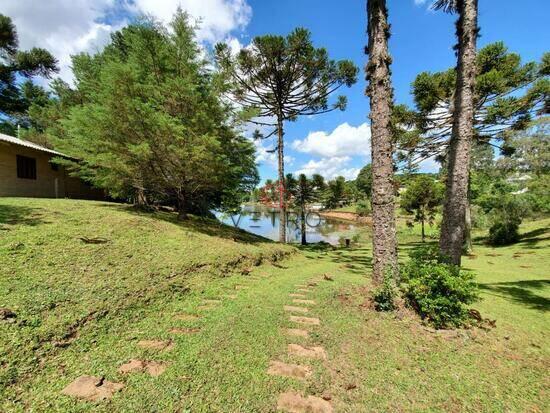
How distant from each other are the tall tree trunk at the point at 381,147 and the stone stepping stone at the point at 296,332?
1.79m

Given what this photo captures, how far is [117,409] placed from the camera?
1.89 meters

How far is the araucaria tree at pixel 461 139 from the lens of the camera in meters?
4.41

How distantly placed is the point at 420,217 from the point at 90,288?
1914cm

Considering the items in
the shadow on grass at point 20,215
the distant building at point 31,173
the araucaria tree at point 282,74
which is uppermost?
the araucaria tree at point 282,74

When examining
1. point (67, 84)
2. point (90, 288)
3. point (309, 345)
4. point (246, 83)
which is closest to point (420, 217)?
point (246, 83)

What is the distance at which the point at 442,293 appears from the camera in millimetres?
3486

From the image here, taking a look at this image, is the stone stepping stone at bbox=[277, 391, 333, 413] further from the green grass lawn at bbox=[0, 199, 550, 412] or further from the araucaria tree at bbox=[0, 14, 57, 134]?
the araucaria tree at bbox=[0, 14, 57, 134]

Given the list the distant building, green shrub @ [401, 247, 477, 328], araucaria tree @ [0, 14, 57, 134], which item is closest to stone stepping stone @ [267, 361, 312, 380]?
green shrub @ [401, 247, 477, 328]

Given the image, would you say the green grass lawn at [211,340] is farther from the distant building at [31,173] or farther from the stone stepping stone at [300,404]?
the distant building at [31,173]

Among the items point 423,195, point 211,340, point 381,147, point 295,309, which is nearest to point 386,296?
point 295,309

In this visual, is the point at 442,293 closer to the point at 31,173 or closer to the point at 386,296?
the point at 386,296

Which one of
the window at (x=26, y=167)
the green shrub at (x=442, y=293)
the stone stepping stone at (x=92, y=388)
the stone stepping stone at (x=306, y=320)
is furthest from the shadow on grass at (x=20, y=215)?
the green shrub at (x=442, y=293)

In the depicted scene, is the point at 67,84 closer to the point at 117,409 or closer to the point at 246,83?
the point at 246,83

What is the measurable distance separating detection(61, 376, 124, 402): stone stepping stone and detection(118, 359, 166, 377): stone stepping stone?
0.17 meters
